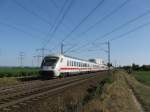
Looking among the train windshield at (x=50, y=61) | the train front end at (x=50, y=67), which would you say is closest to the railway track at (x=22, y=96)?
the train front end at (x=50, y=67)

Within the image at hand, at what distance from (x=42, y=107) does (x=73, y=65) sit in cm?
2964

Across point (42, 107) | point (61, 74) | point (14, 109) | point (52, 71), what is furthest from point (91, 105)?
point (61, 74)

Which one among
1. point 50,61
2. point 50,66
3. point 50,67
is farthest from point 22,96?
point 50,61

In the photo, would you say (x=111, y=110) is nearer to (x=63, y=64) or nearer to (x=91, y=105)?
(x=91, y=105)

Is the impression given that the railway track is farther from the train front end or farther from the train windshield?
the train windshield

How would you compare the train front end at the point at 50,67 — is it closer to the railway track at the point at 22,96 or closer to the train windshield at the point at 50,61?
the train windshield at the point at 50,61

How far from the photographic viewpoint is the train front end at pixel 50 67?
30609 mm

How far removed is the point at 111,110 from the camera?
10281 mm

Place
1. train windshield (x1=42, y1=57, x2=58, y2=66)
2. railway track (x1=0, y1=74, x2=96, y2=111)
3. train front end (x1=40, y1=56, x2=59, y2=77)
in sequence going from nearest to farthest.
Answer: railway track (x1=0, y1=74, x2=96, y2=111)
train front end (x1=40, y1=56, x2=59, y2=77)
train windshield (x1=42, y1=57, x2=58, y2=66)

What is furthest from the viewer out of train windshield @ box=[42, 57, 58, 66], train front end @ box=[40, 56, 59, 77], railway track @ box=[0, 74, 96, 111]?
train windshield @ box=[42, 57, 58, 66]

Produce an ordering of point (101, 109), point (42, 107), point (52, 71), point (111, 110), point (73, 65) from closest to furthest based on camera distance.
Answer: point (101, 109), point (111, 110), point (42, 107), point (52, 71), point (73, 65)

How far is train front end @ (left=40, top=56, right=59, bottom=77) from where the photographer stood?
1205 inches

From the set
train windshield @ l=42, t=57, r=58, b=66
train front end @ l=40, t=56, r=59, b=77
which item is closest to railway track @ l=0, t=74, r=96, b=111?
train front end @ l=40, t=56, r=59, b=77

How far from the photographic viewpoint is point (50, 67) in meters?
30.7
